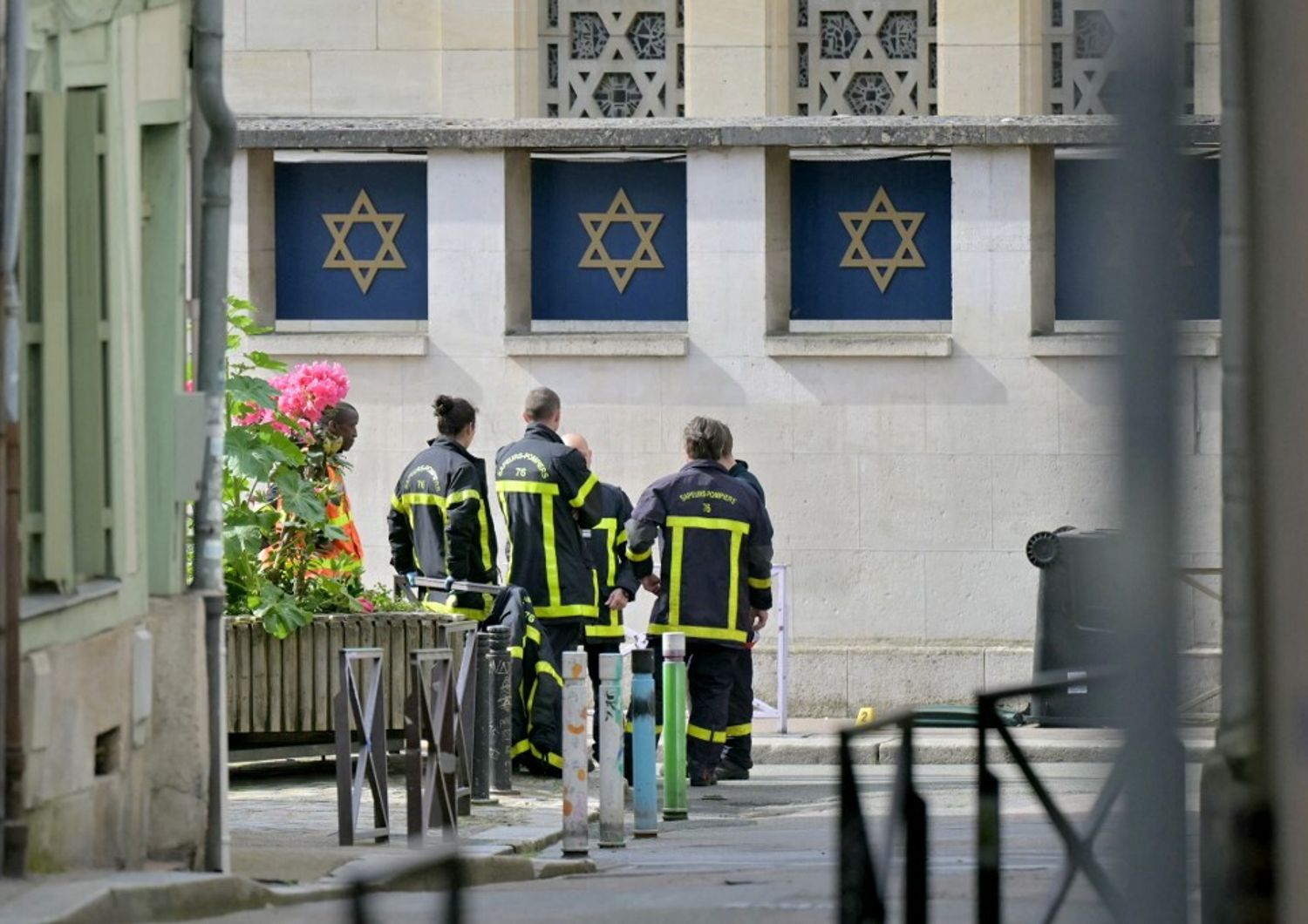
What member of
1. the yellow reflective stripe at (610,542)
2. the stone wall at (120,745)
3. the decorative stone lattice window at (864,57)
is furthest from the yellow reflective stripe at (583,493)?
the decorative stone lattice window at (864,57)

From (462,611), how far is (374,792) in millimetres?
2933

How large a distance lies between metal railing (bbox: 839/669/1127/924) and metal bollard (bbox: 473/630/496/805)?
572 centimetres

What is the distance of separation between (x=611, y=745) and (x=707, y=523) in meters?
2.70

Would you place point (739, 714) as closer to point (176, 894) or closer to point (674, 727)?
point (674, 727)

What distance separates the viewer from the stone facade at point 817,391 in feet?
58.9

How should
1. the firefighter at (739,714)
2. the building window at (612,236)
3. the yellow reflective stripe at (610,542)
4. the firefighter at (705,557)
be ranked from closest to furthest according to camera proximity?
the firefighter at (705,557) < the firefighter at (739,714) < the yellow reflective stripe at (610,542) < the building window at (612,236)

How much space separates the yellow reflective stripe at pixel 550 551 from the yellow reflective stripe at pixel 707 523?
625 mm

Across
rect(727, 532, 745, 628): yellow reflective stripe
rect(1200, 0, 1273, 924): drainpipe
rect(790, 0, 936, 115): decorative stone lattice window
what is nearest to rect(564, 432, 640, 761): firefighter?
rect(727, 532, 745, 628): yellow reflective stripe

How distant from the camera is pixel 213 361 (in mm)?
9594

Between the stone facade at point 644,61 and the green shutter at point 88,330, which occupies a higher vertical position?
the stone facade at point 644,61

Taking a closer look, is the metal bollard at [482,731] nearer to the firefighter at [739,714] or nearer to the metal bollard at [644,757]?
the metal bollard at [644,757]

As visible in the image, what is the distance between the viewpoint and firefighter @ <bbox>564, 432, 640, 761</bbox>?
14047 millimetres

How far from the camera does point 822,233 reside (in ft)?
59.8

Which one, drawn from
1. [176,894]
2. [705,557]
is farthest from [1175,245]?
[705,557]
